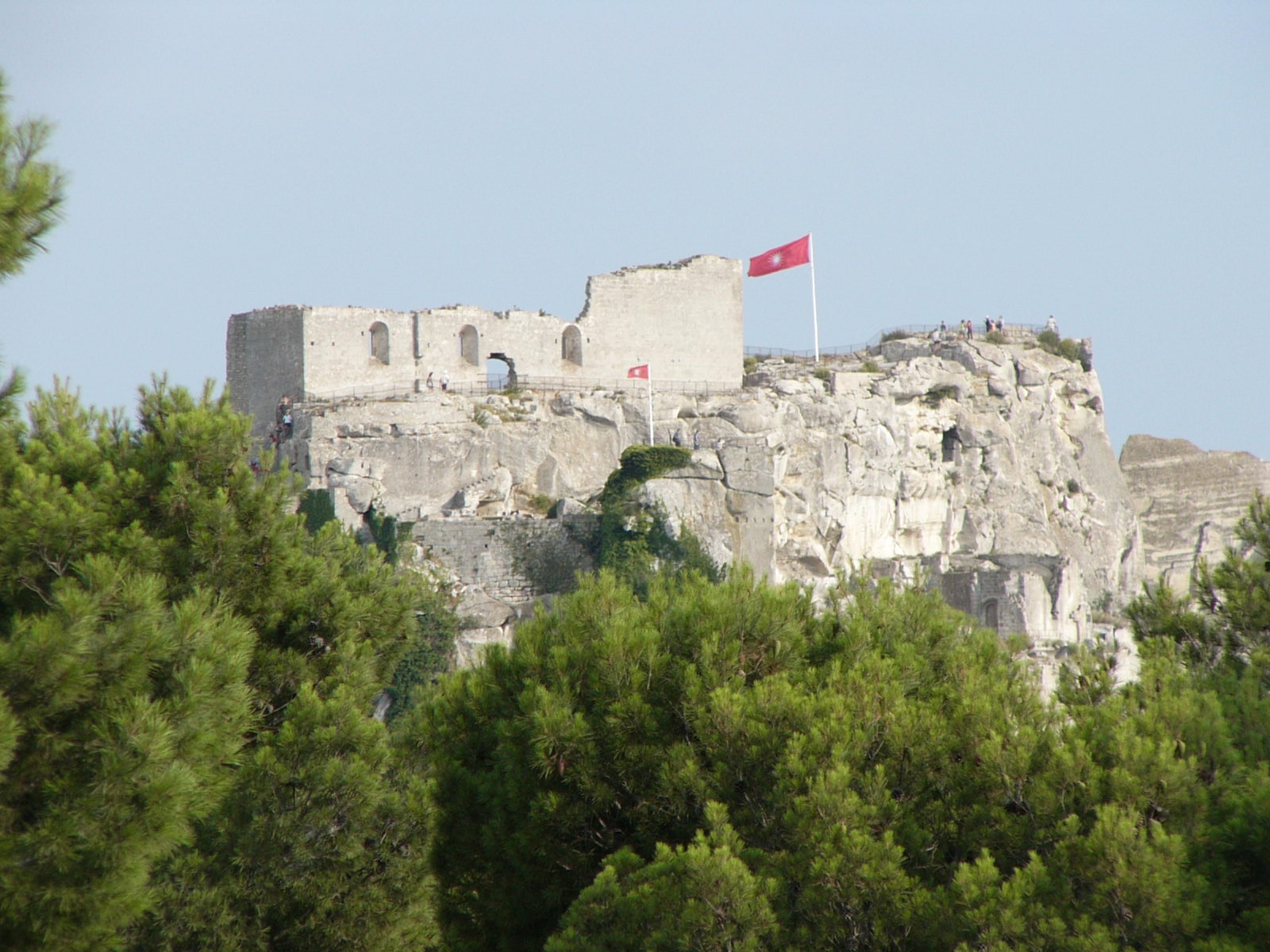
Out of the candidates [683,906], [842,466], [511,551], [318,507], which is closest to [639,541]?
[511,551]

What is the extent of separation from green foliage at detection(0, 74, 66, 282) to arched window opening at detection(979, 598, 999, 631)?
29.5m

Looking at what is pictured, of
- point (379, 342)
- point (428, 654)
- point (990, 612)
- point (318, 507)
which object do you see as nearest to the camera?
point (428, 654)

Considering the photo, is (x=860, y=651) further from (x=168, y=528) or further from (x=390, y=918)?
(x=168, y=528)

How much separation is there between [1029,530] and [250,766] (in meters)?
32.8

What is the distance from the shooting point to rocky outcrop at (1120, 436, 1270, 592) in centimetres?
5100

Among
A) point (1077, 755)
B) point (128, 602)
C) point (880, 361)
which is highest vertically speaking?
point (880, 361)

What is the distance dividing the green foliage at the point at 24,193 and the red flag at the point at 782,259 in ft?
110

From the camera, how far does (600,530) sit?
3309 centimetres

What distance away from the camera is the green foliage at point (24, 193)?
30.9ft

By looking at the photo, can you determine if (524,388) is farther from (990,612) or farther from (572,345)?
(990,612)

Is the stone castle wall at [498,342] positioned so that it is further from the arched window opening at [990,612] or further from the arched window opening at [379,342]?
the arched window opening at [990,612]

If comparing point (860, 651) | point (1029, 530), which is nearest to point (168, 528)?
point (860, 651)

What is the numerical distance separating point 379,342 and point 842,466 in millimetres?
10608

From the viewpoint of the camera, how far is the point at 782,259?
1681 inches
